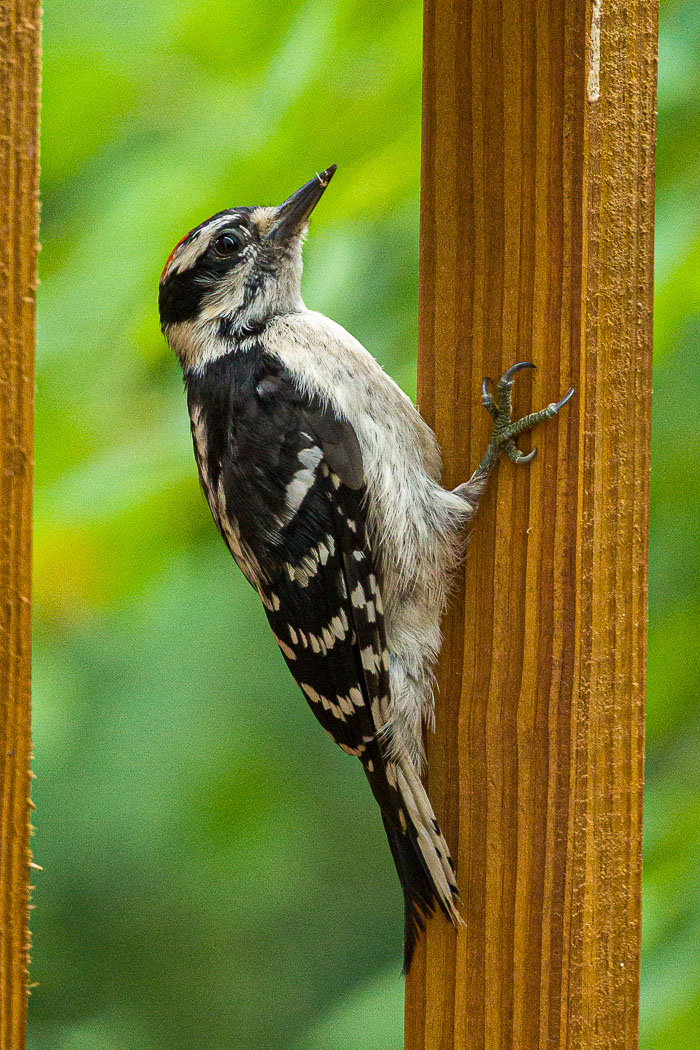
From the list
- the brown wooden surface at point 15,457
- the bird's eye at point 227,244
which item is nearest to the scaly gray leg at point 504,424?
the brown wooden surface at point 15,457

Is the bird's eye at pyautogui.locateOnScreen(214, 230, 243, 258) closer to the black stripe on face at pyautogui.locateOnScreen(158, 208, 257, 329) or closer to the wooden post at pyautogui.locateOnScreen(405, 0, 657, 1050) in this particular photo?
the black stripe on face at pyautogui.locateOnScreen(158, 208, 257, 329)

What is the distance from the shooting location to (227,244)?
1.97 m

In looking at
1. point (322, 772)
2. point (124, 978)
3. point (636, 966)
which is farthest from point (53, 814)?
point (636, 966)

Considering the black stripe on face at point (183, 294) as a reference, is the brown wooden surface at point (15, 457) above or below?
below

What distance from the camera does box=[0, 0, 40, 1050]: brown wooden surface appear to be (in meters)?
1.03

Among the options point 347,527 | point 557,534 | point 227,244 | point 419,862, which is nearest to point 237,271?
point 227,244

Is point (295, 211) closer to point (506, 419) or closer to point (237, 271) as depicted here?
point (237, 271)

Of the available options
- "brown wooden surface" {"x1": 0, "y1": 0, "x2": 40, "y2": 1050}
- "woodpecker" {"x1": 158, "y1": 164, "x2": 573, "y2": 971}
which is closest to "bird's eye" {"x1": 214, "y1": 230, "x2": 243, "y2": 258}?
"woodpecker" {"x1": 158, "y1": 164, "x2": 573, "y2": 971}

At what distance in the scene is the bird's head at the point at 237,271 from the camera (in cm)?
195

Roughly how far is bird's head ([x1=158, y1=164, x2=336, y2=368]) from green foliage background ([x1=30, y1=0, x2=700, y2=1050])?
21.6 inches

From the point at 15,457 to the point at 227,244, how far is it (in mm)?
1045

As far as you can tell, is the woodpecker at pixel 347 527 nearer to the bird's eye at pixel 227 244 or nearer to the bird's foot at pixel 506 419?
the bird's foot at pixel 506 419

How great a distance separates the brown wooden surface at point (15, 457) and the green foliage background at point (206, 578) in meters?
1.36

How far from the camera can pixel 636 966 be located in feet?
4.25
